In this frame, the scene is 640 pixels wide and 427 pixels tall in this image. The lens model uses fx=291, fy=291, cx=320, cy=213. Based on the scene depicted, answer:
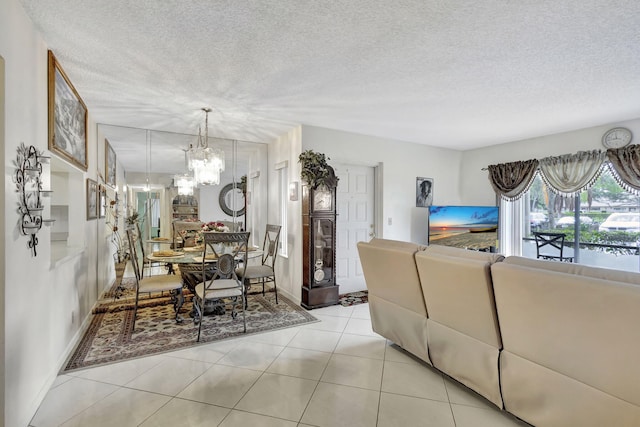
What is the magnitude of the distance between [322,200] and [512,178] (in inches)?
132

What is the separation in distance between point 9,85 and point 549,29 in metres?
3.27

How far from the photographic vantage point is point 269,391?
2.10 metres

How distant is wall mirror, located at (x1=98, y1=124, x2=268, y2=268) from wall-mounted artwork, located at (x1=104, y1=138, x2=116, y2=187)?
0.07 meters

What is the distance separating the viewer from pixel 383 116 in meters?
3.73

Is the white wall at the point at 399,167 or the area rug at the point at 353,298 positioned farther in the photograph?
the white wall at the point at 399,167

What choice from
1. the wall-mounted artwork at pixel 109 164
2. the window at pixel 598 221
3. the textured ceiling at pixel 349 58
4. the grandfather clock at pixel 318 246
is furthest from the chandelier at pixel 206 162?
the window at pixel 598 221

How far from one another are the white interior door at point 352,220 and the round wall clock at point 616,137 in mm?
3149

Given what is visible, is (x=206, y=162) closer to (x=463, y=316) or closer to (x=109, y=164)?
(x=109, y=164)

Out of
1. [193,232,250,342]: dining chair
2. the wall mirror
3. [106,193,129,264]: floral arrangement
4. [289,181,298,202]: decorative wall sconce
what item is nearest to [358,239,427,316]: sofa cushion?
[193,232,250,342]: dining chair

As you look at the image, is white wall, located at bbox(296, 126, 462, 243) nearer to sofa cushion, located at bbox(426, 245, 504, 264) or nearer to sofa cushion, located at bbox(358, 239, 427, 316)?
sofa cushion, located at bbox(358, 239, 427, 316)

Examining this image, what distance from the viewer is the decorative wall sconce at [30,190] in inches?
67.2

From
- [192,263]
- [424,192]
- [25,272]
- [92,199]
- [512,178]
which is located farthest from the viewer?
[424,192]

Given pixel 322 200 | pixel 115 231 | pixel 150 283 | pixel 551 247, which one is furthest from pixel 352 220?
pixel 115 231

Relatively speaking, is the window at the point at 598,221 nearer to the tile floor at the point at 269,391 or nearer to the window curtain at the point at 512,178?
the window curtain at the point at 512,178
